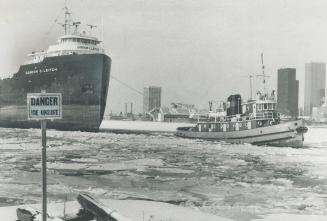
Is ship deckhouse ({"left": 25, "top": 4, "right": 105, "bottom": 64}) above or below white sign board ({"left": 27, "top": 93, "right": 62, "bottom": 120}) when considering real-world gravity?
above

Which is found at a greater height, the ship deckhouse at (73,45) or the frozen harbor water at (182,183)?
the ship deckhouse at (73,45)

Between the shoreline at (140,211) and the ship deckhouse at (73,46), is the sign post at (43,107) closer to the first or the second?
the shoreline at (140,211)

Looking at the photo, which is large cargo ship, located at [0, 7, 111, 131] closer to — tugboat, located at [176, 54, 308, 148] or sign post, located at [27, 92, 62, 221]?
tugboat, located at [176, 54, 308, 148]

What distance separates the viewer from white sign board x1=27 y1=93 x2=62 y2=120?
12.0 feet

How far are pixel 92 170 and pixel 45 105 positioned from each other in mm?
6254

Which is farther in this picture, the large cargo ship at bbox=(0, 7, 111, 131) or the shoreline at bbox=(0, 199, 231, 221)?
the large cargo ship at bbox=(0, 7, 111, 131)

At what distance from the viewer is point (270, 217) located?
212 inches

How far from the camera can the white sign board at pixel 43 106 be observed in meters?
3.66

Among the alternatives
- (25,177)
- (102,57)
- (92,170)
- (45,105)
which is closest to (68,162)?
(92,170)

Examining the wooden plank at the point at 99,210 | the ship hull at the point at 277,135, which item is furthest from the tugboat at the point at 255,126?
the wooden plank at the point at 99,210

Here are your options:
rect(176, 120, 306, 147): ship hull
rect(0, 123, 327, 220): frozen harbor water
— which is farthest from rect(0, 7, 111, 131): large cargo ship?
rect(0, 123, 327, 220): frozen harbor water

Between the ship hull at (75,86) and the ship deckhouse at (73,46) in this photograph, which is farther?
the ship deckhouse at (73,46)

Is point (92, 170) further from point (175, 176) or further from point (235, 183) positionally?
point (235, 183)

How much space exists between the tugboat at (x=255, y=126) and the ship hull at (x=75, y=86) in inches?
280
